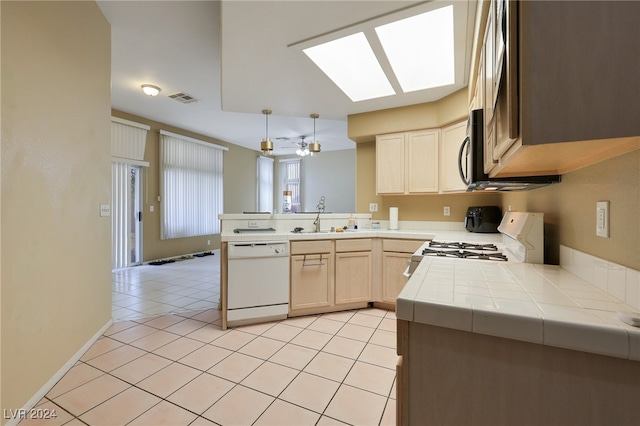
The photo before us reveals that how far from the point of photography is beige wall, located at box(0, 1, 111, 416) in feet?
4.77

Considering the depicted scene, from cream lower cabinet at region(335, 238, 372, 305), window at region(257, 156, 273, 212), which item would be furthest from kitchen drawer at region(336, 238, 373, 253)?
window at region(257, 156, 273, 212)

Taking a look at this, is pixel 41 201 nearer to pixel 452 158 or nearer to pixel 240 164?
pixel 452 158

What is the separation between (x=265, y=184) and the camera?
875cm

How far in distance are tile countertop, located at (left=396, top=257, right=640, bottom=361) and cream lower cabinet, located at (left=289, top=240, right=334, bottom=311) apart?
5.97 feet

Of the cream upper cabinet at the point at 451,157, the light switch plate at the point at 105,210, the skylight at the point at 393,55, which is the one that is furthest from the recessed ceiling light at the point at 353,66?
the light switch plate at the point at 105,210

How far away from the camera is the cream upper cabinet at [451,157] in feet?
10.0

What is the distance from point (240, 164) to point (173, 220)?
2.61 meters

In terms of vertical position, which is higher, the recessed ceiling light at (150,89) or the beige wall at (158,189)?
the recessed ceiling light at (150,89)

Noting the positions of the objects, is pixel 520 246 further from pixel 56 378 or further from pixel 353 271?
pixel 56 378

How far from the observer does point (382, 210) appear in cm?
389

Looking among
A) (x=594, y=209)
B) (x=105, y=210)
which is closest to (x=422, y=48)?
(x=594, y=209)

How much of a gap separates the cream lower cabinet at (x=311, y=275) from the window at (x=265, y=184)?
5.86 meters

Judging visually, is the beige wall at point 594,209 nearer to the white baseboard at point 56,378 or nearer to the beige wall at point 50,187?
the beige wall at point 50,187

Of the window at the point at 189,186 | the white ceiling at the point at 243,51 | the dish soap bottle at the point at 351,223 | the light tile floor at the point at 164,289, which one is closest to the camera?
the white ceiling at the point at 243,51
